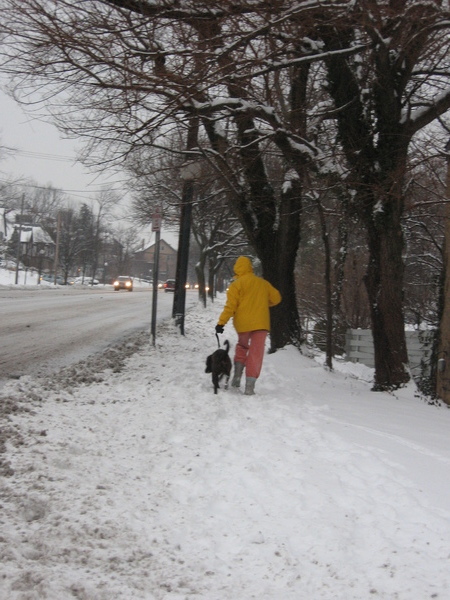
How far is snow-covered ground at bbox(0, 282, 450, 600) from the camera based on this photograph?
3045 millimetres

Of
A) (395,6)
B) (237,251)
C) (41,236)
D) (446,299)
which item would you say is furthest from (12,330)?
(41,236)

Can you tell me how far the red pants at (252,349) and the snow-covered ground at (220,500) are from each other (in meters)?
0.62

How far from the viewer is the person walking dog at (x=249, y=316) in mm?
7668

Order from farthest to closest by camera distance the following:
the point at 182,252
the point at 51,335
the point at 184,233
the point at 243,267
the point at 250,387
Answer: the point at 182,252
the point at 184,233
the point at 51,335
the point at 243,267
the point at 250,387

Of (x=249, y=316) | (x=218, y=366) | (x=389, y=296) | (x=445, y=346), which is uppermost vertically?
(x=389, y=296)

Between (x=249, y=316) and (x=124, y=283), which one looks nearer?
(x=249, y=316)

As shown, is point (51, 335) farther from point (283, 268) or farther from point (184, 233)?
point (283, 268)

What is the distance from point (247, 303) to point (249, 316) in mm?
173

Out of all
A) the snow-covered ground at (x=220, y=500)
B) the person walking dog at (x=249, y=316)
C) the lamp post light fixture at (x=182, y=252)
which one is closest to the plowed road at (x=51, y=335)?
the lamp post light fixture at (x=182, y=252)

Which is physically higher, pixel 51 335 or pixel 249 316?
pixel 249 316

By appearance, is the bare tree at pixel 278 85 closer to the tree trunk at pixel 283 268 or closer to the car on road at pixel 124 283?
the tree trunk at pixel 283 268

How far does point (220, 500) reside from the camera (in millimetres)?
4090

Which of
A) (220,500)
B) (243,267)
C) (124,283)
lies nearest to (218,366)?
(243,267)

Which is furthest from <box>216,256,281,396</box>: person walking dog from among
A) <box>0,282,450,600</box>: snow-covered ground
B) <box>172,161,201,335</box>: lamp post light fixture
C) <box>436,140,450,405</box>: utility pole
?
<box>172,161,201,335</box>: lamp post light fixture
